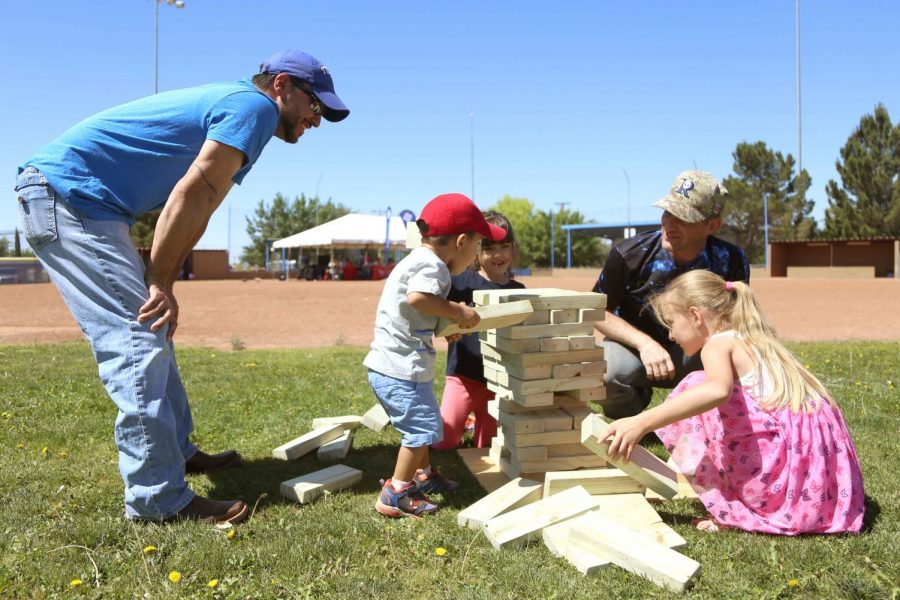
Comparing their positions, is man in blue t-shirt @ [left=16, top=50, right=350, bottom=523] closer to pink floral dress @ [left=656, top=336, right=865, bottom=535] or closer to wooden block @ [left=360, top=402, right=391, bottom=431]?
wooden block @ [left=360, top=402, right=391, bottom=431]

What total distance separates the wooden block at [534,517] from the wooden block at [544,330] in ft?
2.65

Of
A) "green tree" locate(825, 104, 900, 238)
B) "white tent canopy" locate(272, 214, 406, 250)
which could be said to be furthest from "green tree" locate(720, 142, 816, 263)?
"white tent canopy" locate(272, 214, 406, 250)

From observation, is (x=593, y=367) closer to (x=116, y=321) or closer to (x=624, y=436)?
(x=624, y=436)

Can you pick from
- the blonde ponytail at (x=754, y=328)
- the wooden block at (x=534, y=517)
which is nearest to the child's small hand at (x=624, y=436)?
the wooden block at (x=534, y=517)

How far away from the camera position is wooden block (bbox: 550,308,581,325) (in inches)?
148

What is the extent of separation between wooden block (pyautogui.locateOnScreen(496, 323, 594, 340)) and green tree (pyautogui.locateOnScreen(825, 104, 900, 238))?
4582cm

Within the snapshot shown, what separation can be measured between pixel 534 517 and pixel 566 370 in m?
0.93

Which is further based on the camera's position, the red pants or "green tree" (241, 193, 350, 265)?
"green tree" (241, 193, 350, 265)

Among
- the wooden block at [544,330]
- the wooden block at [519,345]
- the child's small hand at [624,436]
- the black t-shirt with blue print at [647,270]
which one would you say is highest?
the black t-shirt with blue print at [647,270]

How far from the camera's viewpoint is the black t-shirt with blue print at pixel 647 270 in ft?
14.7

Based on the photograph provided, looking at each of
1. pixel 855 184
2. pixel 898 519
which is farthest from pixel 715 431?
pixel 855 184

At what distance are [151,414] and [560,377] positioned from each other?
1975 millimetres

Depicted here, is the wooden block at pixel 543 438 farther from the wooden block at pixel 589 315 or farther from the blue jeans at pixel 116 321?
the blue jeans at pixel 116 321

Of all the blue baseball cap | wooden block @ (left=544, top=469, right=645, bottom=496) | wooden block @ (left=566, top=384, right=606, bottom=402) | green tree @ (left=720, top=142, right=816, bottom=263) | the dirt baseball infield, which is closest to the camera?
the blue baseball cap
